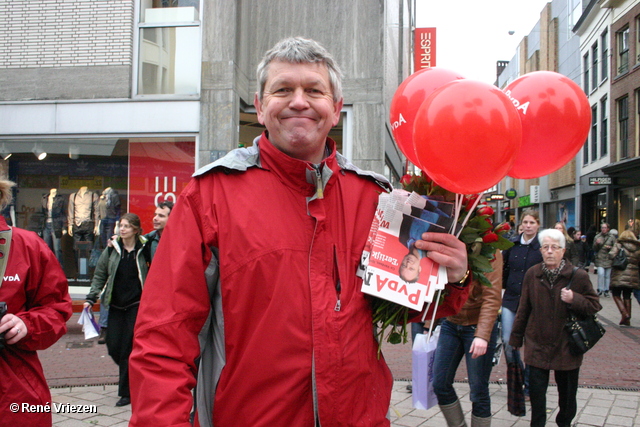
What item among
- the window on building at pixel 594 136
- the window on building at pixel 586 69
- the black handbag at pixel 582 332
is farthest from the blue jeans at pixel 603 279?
the window on building at pixel 586 69

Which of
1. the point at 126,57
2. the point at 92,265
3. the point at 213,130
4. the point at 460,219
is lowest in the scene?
the point at 92,265

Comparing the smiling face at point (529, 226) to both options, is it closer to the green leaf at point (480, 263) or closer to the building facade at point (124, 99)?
the green leaf at point (480, 263)

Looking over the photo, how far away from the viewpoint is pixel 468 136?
1908 millimetres

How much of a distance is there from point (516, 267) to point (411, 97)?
143 inches

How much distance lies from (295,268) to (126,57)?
32.7ft

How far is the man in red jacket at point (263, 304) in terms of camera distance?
1.65 meters

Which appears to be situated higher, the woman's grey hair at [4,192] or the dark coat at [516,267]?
the woman's grey hair at [4,192]

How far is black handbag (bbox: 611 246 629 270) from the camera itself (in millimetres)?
9352

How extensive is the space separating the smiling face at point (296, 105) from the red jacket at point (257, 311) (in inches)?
5.0

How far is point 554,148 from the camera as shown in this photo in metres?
2.29

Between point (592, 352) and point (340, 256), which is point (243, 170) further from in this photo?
point (592, 352)

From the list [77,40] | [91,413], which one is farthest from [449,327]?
[77,40]

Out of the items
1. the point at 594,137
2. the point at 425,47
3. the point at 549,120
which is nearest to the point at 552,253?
the point at 549,120

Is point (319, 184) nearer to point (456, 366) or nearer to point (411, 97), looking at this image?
point (411, 97)
